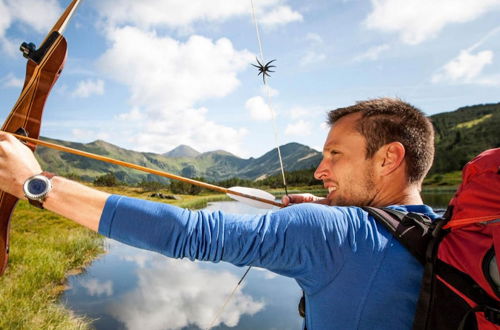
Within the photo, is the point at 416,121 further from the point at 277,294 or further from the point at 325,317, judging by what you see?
the point at 277,294

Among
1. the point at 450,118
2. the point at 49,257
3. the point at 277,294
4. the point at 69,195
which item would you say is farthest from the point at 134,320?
the point at 450,118

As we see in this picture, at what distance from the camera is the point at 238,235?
1.23 m

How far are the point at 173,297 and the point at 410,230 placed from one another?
1611 centimetres

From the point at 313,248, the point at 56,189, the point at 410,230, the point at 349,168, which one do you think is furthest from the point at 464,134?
the point at 56,189

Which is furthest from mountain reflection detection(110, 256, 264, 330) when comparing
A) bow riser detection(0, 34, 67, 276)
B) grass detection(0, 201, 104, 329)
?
bow riser detection(0, 34, 67, 276)

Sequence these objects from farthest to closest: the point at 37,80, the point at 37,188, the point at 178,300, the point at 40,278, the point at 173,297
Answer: the point at 173,297 → the point at 178,300 → the point at 40,278 → the point at 37,80 → the point at 37,188

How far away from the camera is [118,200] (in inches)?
49.2

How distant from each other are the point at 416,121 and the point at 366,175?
1.73 feet

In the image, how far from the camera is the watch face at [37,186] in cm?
131

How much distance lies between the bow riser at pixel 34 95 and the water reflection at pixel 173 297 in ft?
33.6

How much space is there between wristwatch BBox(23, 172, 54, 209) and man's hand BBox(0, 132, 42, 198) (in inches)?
2.3

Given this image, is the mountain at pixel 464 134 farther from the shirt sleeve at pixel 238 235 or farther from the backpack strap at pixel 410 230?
the shirt sleeve at pixel 238 235

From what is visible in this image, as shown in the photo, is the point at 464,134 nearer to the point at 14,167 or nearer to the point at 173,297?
the point at 173,297

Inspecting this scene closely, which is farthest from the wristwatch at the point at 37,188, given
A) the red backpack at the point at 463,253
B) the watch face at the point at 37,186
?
the red backpack at the point at 463,253
